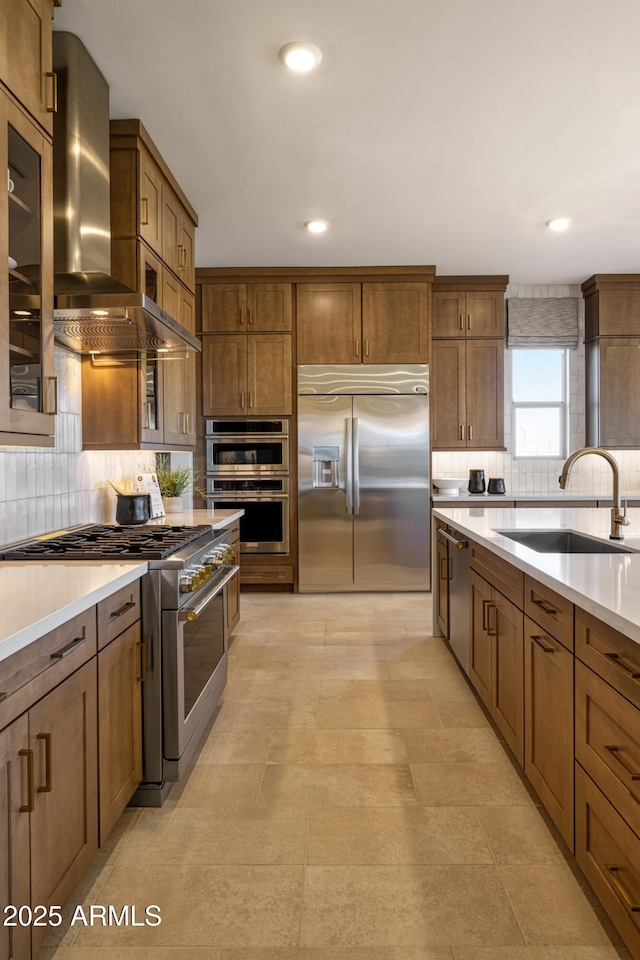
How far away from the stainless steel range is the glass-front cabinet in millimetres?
469

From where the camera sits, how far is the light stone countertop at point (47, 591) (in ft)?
4.23

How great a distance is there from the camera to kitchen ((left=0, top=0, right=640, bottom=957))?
1.59 meters

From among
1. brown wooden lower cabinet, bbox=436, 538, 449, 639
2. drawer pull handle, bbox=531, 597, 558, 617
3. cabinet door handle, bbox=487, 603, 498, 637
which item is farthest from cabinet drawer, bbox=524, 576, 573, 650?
brown wooden lower cabinet, bbox=436, 538, 449, 639

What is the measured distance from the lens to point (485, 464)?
6.09 metres

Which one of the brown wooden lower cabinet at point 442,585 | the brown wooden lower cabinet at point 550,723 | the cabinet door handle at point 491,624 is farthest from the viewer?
the brown wooden lower cabinet at point 442,585

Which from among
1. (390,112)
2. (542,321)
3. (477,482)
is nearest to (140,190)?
(390,112)

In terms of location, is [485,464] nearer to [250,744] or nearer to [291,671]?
[291,671]

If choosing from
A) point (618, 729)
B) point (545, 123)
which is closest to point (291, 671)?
point (618, 729)

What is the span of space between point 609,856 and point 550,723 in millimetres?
449

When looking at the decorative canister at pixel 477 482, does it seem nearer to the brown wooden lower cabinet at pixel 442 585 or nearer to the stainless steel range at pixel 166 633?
the brown wooden lower cabinet at pixel 442 585

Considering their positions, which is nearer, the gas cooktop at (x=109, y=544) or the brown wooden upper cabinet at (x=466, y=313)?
the gas cooktop at (x=109, y=544)

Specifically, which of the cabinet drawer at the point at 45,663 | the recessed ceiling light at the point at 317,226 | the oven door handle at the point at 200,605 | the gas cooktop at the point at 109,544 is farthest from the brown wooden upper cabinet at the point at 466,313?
the cabinet drawer at the point at 45,663

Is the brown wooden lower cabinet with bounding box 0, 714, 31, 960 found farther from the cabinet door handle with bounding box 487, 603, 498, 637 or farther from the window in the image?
the window

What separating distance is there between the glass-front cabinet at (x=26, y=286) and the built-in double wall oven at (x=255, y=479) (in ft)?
11.0
